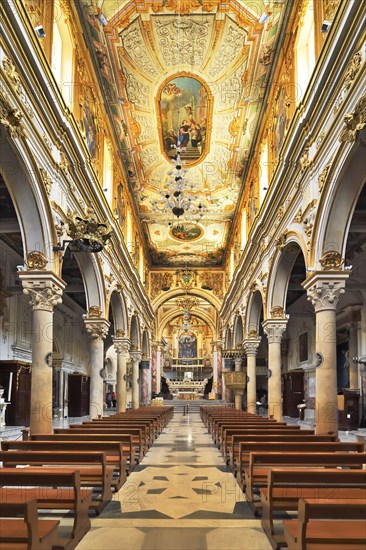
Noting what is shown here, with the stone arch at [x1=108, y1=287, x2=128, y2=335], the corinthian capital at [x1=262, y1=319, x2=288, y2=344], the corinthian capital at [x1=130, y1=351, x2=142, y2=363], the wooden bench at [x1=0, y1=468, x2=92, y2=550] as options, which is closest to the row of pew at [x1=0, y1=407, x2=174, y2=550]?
the wooden bench at [x1=0, y1=468, x2=92, y2=550]

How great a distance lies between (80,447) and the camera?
312 inches

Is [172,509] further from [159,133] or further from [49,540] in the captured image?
[159,133]

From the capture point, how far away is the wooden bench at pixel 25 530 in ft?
11.9

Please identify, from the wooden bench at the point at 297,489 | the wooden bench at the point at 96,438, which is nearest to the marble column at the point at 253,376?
the wooden bench at the point at 96,438

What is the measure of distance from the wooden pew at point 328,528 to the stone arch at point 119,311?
1888 cm

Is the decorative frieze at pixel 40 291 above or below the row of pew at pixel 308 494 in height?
Result: above

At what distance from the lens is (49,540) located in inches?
166

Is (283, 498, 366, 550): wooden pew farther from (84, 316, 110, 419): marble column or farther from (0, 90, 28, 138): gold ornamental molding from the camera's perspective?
(84, 316, 110, 419): marble column

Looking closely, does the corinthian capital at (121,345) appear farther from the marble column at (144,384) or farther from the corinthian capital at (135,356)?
the marble column at (144,384)

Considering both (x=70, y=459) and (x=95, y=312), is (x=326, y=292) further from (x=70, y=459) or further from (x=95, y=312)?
(x=95, y=312)

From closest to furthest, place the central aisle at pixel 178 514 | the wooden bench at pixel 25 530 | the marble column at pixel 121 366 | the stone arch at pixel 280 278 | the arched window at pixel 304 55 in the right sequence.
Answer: the wooden bench at pixel 25 530, the central aisle at pixel 178 514, the arched window at pixel 304 55, the stone arch at pixel 280 278, the marble column at pixel 121 366

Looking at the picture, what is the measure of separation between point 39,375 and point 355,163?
7607 mm

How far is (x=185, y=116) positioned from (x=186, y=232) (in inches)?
597

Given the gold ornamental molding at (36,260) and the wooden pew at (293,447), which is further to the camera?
the gold ornamental molding at (36,260)
